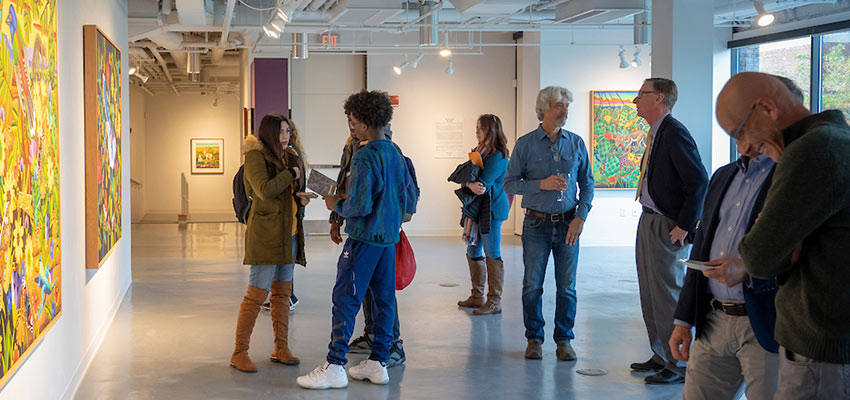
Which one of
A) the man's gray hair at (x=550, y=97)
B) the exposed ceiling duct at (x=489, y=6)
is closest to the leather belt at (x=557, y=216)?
the man's gray hair at (x=550, y=97)

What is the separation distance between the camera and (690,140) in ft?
14.8

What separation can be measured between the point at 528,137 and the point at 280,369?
207 cm

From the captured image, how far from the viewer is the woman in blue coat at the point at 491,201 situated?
655 cm

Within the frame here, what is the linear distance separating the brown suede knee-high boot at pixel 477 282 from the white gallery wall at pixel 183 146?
53.0ft

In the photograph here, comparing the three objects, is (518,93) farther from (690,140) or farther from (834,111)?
(834,111)

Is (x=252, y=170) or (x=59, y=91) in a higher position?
(x=59, y=91)

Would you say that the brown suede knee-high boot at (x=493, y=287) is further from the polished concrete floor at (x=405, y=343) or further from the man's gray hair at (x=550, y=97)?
the man's gray hair at (x=550, y=97)

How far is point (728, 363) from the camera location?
8.71 ft

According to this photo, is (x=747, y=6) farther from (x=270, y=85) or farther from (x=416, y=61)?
(x=270, y=85)

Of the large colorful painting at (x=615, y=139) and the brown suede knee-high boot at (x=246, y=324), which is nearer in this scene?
the brown suede knee-high boot at (x=246, y=324)

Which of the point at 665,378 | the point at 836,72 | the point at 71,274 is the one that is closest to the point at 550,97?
the point at 665,378

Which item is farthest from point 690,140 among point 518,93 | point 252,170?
point 518,93

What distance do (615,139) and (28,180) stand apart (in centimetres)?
1002

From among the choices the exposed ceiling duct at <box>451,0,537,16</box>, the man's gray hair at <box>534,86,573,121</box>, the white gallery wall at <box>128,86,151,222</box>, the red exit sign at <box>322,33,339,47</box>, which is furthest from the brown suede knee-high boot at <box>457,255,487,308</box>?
the white gallery wall at <box>128,86,151,222</box>
